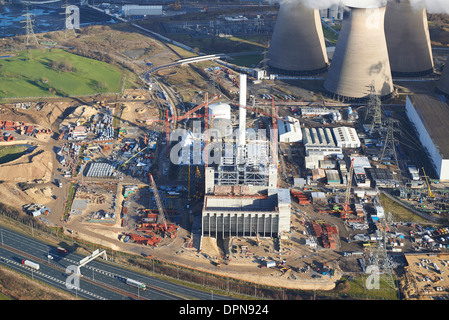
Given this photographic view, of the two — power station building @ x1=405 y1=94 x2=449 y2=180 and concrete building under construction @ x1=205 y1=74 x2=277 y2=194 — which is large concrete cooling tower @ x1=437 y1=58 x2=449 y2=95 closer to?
power station building @ x1=405 y1=94 x2=449 y2=180

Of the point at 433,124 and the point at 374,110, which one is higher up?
the point at 374,110

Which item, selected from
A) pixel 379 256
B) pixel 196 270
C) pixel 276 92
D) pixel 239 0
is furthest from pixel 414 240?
pixel 239 0

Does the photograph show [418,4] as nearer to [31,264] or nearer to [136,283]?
[136,283]

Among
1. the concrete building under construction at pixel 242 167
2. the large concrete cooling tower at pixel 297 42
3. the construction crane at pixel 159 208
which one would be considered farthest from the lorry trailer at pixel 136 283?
the large concrete cooling tower at pixel 297 42

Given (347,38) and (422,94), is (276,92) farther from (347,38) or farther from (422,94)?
(422,94)

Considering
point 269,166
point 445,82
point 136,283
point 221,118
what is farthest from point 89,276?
point 445,82
